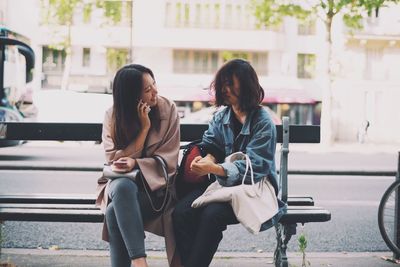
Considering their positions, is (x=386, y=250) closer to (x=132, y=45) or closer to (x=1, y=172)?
(x=1, y=172)

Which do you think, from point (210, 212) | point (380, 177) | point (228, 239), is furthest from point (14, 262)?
point (380, 177)

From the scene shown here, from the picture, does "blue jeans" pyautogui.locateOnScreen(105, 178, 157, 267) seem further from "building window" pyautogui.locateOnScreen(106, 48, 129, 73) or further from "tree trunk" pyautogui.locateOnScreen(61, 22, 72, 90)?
"building window" pyautogui.locateOnScreen(106, 48, 129, 73)

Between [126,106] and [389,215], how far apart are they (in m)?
2.60

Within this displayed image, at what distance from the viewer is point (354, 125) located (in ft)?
100

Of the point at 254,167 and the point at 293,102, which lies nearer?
the point at 254,167

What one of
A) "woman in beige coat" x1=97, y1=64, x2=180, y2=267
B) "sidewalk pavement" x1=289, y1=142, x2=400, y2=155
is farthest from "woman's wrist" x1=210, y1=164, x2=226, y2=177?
"sidewalk pavement" x1=289, y1=142, x2=400, y2=155

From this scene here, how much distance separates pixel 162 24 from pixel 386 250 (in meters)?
31.0

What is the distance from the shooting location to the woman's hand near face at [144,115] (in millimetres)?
3480

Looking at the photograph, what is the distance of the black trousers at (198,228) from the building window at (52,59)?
3273 cm

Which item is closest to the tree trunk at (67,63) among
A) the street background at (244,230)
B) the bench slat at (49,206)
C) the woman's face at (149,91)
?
the street background at (244,230)

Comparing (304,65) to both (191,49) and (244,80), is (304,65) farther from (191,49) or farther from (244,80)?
(244,80)

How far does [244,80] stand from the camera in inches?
136

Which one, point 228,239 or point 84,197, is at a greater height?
point 84,197

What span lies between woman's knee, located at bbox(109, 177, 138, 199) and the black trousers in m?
0.29
